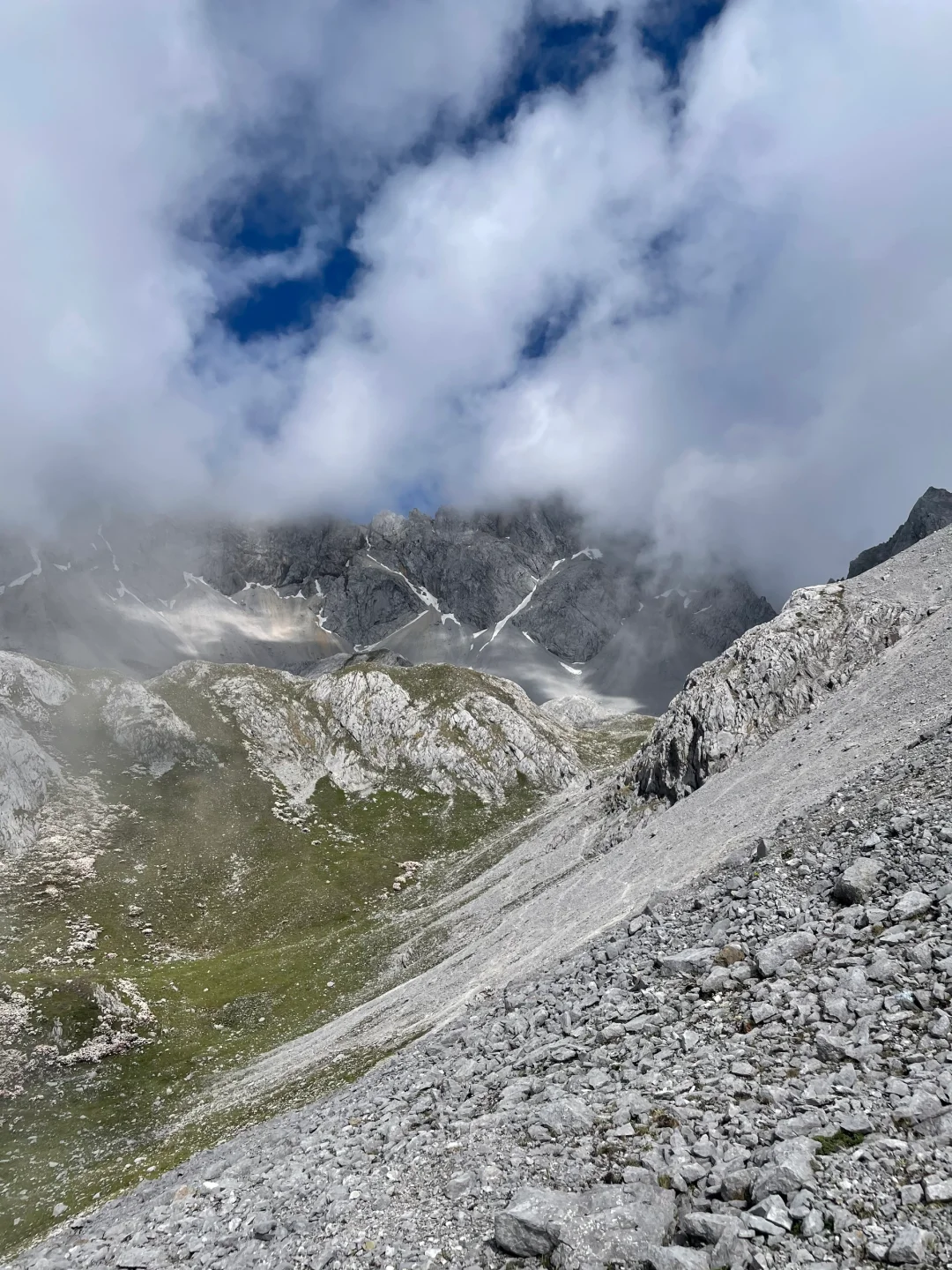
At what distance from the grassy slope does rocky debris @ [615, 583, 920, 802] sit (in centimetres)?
3053

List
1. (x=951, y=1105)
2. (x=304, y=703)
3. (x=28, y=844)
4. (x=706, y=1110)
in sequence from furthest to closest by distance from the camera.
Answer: (x=304, y=703)
(x=28, y=844)
(x=706, y=1110)
(x=951, y=1105)

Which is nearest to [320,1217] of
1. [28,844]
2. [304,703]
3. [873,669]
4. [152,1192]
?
[152,1192]

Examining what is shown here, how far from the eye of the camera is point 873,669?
59.1 metres

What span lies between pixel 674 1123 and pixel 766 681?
6230cm

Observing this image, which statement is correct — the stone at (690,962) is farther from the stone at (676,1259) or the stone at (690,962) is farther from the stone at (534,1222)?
the stone at (676,1259)

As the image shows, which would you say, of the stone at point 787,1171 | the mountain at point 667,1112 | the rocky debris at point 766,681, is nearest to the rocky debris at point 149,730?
the rocky debris at point 766,681

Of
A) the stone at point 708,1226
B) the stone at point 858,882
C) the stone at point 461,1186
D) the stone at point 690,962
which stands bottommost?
the stone at point 858,882

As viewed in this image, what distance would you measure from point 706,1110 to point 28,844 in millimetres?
107786

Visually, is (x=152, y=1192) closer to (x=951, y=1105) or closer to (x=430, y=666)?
(x=951, y=1105)

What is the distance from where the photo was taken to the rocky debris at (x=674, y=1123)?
29.4ft

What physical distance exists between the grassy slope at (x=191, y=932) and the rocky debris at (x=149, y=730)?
2.91 metres

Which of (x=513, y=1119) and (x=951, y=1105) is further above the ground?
(x=513, y=1119)

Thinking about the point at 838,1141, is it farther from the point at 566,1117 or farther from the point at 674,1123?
the point at 566,1117

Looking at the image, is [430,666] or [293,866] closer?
[293,866]
